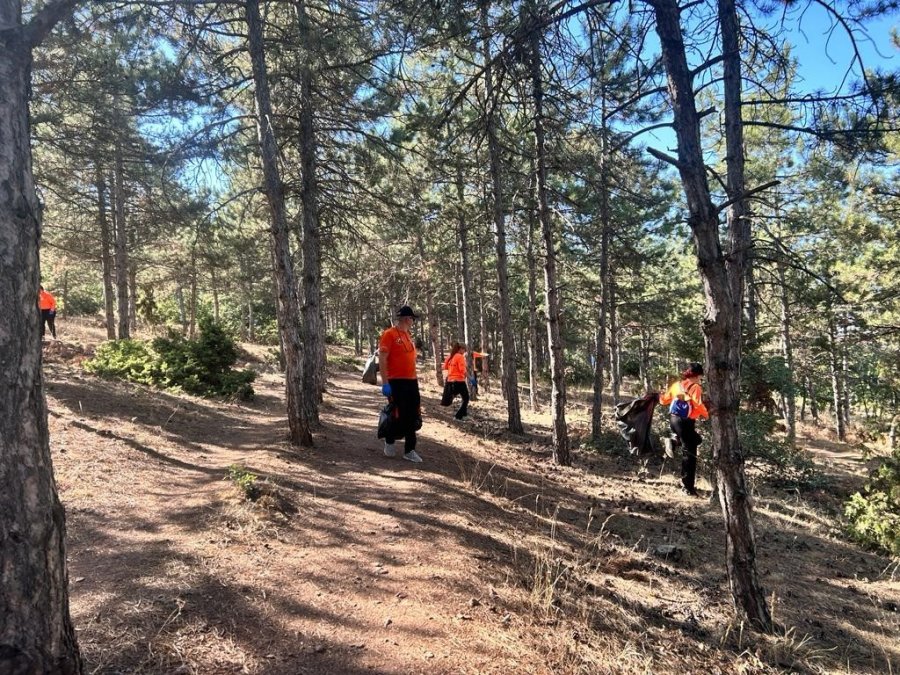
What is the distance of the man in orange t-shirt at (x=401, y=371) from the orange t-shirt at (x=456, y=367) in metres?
4.55

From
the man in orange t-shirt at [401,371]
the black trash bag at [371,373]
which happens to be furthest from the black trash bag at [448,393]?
the man in orange t-shirt at [401,371]

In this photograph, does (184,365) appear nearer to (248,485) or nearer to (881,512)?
(248,485)

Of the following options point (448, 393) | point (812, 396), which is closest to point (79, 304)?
point (448, 393)

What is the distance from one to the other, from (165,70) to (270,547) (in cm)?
594

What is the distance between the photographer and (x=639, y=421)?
10.4 metres

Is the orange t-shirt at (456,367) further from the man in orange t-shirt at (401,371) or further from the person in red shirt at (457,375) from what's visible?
the man in orange t-shirt at (401,371)

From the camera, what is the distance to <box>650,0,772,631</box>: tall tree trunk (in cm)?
376

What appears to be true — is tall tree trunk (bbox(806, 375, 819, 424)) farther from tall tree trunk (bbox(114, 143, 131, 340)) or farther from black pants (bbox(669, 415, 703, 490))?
tall tree trunk (bbox(114, 143, 131, 340))

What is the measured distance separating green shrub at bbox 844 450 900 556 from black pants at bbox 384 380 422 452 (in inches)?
259

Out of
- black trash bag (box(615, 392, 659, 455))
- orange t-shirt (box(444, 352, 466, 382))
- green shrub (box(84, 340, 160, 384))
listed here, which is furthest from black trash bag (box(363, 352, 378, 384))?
black trash bag (box(615, 392, 659, 455))

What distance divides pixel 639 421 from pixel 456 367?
13.4 feet

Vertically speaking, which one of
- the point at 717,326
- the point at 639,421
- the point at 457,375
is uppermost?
the point at 717,326

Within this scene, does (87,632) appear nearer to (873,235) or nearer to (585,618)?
(585,618)

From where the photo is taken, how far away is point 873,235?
10.9 metres
